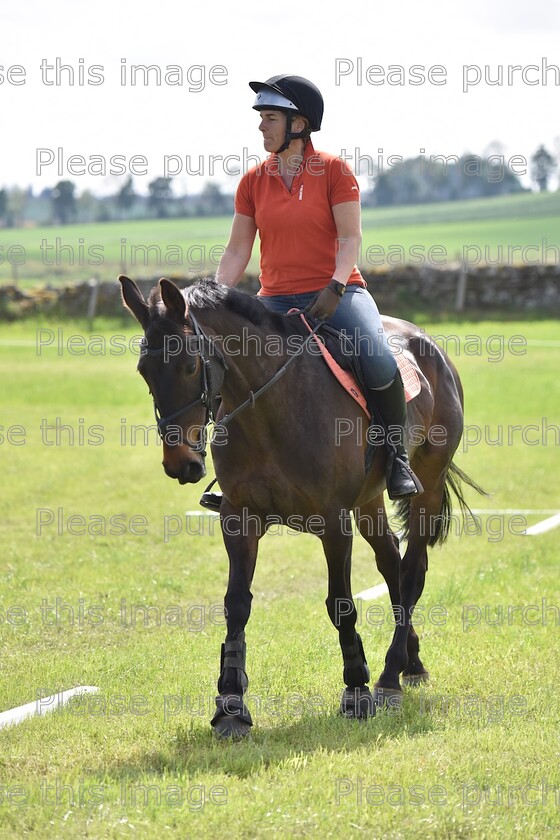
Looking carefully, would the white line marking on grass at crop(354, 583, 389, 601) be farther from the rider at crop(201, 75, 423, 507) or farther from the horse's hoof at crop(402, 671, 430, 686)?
the rider at crop(201, 75, 423, 507)

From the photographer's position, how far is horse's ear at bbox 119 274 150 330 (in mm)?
4902

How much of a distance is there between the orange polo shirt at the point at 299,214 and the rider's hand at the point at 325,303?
28 cm

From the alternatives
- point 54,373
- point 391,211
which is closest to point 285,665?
Answer: point 54,373

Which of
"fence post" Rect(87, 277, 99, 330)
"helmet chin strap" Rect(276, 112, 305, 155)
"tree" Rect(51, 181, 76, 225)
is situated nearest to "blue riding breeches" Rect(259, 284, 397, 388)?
"helmet chin strap" Rect(276, 112, 305, 155)

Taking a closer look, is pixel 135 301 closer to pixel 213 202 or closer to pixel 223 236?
pixel 223 236

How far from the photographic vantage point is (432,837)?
4.25 m

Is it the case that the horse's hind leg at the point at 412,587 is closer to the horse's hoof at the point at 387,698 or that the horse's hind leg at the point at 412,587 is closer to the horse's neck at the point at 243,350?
the horse's hoof at the point at 387,698

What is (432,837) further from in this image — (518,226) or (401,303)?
(518,226)

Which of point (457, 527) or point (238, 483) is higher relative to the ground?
point (238, 483)

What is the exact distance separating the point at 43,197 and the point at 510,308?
99.9 metres

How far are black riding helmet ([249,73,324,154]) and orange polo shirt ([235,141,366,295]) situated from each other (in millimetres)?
182

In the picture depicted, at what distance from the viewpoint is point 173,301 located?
487cm

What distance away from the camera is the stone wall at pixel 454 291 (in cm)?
3212

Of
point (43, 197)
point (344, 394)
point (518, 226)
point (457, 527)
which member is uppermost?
point (43, 197)
